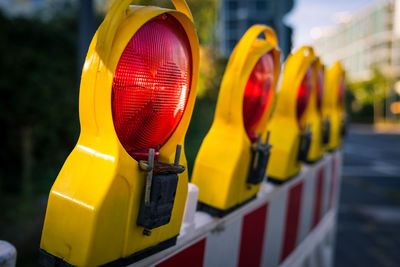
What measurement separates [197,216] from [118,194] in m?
0.44

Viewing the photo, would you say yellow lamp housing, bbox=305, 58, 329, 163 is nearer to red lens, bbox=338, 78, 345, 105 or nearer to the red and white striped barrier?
the red and white striped barrier

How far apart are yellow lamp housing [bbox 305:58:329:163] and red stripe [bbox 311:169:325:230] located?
0.13 meters

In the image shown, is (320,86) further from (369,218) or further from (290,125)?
(369,218)

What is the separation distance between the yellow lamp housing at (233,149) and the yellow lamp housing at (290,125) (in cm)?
36

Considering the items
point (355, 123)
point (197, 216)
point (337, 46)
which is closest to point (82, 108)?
point (197, 216)

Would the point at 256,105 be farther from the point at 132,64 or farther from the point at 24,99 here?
the point at 24,99

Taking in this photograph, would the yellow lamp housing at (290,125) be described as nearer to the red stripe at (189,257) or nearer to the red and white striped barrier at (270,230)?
the red and white striped barrier at (270,230)

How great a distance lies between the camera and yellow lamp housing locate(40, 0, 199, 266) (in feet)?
2.51

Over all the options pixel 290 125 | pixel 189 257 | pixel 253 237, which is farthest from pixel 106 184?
pixel 290 125

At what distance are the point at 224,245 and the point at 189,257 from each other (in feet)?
0.65

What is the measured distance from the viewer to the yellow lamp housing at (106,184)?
76 centimetres

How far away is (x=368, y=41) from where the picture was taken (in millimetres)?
60031

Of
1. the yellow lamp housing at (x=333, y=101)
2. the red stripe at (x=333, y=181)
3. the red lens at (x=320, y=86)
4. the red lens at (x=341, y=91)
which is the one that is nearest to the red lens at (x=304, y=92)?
the red lens at (x=320, y=86)

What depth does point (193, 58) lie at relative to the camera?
1.02 meters
